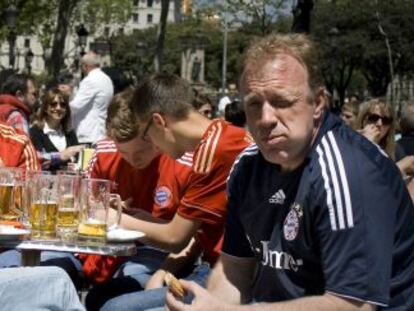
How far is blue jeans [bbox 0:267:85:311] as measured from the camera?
283 centimetres

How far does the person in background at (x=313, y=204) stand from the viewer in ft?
8.30

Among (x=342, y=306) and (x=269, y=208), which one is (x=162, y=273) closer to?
(x=269, y=208)

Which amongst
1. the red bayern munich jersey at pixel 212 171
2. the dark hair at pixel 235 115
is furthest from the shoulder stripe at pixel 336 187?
the dark hair at pixel 235 115

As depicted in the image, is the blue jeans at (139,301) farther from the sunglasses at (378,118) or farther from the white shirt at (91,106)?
the white shirt at (91,106)

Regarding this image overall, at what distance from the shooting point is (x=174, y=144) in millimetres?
4020

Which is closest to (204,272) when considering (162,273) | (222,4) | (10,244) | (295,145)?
(162,273)

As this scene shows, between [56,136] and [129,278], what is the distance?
4520 millimetres

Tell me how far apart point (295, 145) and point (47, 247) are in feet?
4.84

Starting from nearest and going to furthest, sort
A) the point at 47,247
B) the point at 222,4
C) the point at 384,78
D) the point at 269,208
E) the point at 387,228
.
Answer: the point at 387,228, the point at 269,208, the point at 47,247, the point at 222,4, the point at 384,78

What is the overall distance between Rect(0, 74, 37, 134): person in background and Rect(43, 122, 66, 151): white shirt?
27 cm

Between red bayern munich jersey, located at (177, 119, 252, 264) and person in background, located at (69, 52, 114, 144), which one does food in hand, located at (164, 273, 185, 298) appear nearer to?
red bayern munich jersey, located at (177, 119, 252, 264)

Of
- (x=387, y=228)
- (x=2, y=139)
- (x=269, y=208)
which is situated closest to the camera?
(x=387, y=228)

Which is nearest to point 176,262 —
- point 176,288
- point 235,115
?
point 176,288

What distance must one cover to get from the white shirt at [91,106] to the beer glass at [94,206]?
20.4 feet
